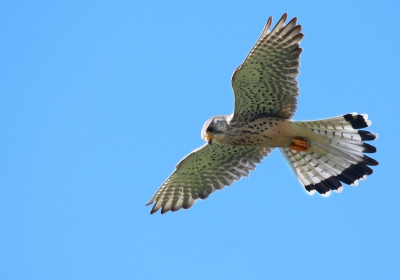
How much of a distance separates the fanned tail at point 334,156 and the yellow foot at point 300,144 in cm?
7

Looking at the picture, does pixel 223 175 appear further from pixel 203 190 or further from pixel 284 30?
pixel 284 30

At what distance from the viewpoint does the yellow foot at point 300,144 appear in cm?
774

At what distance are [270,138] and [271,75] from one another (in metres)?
0.84

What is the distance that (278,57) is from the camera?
716 cm

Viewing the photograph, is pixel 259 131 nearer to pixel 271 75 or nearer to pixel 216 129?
pixel 216 129

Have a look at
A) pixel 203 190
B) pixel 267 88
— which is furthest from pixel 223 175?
pixel 267 88

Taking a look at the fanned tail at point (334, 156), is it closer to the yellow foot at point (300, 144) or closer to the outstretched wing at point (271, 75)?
the yellow foot at point (300, 144)

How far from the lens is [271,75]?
7332 millimetres

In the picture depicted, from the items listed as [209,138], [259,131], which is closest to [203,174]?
[209,138]

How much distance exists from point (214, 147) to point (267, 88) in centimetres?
A: 123

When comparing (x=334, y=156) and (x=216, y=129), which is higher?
(x=216, y=129)

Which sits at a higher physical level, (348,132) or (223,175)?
(223,175)

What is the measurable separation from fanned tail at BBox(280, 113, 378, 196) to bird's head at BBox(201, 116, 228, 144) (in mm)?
899

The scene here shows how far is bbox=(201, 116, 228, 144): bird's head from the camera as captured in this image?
7656mm
